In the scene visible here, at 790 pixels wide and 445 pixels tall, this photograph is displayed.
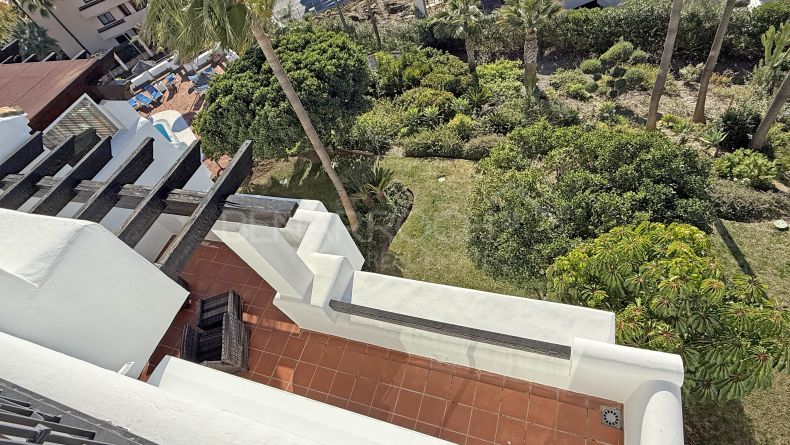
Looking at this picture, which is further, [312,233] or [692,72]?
[692,72]

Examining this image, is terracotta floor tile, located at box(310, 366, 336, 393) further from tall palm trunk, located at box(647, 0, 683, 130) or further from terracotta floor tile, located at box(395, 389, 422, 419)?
tall palm trunk, located at box(647, 0, 683, 130)

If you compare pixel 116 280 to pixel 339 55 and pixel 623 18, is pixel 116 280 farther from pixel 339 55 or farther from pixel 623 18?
pixel 623 18

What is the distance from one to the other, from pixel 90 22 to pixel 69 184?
153ft

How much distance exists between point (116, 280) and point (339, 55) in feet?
43.4

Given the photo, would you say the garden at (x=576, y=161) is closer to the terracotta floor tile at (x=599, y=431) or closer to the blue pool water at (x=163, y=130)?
the terracotta floor tile at (x=599, y=431)

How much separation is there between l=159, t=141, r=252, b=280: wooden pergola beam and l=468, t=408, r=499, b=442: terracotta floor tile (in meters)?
5.52

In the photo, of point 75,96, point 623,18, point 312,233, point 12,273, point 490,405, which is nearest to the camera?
point 12,273

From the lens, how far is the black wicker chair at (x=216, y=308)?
372 inches

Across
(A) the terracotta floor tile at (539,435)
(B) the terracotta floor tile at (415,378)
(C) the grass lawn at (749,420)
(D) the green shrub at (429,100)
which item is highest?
(B) the terracotta floor tile at (415,378)

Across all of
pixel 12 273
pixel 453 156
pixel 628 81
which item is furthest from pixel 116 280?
pixel 628 81

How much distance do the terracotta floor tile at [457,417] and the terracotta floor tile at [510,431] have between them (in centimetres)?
56

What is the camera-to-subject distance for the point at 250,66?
16.5 m

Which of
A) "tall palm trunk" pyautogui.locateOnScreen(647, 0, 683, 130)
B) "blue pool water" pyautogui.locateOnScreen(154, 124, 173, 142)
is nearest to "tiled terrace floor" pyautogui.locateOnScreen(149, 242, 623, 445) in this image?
"blue pool water" pyautogui.locateOnScreen(154, 124, 173, 142)

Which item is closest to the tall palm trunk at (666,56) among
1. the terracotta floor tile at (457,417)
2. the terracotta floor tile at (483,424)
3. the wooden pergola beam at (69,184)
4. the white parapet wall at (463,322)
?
the white parapet wall at (463,322)
